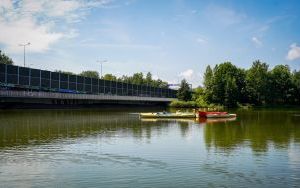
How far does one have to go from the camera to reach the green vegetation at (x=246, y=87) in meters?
167

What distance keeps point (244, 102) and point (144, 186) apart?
157 m

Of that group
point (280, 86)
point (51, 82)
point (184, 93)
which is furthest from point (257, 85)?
point (51, 82)

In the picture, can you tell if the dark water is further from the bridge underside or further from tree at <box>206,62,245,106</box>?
tree at <box>206,62,245,106</box>

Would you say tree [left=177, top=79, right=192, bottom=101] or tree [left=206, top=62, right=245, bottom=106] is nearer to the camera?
tree [left=206, top=62, right=245, bottom=106]

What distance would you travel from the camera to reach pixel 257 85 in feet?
579

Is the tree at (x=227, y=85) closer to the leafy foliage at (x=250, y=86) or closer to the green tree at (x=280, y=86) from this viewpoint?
the leafy foliage at (x=250, y=86)

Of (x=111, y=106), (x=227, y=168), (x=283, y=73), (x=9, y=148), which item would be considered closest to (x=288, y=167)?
(x=227, y=168)

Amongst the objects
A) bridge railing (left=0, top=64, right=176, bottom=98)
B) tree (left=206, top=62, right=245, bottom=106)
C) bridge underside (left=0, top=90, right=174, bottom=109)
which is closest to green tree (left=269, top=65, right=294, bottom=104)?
tree (left=206, top=62, right=245, bottom=106)

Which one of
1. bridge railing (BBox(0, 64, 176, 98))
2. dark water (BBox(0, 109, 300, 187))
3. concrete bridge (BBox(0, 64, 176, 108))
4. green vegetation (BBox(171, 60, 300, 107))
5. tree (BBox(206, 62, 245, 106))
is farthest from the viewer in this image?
green vegetation (BBox(171, 60, 300, 107))

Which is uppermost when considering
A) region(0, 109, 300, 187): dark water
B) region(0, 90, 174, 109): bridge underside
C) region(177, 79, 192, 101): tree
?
region(177, 79, 192, 101): tree

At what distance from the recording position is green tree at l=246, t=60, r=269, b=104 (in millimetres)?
175875

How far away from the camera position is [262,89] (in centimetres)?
17512

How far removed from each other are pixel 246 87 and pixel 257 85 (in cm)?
469

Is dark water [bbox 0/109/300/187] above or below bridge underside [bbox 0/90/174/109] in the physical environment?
below
